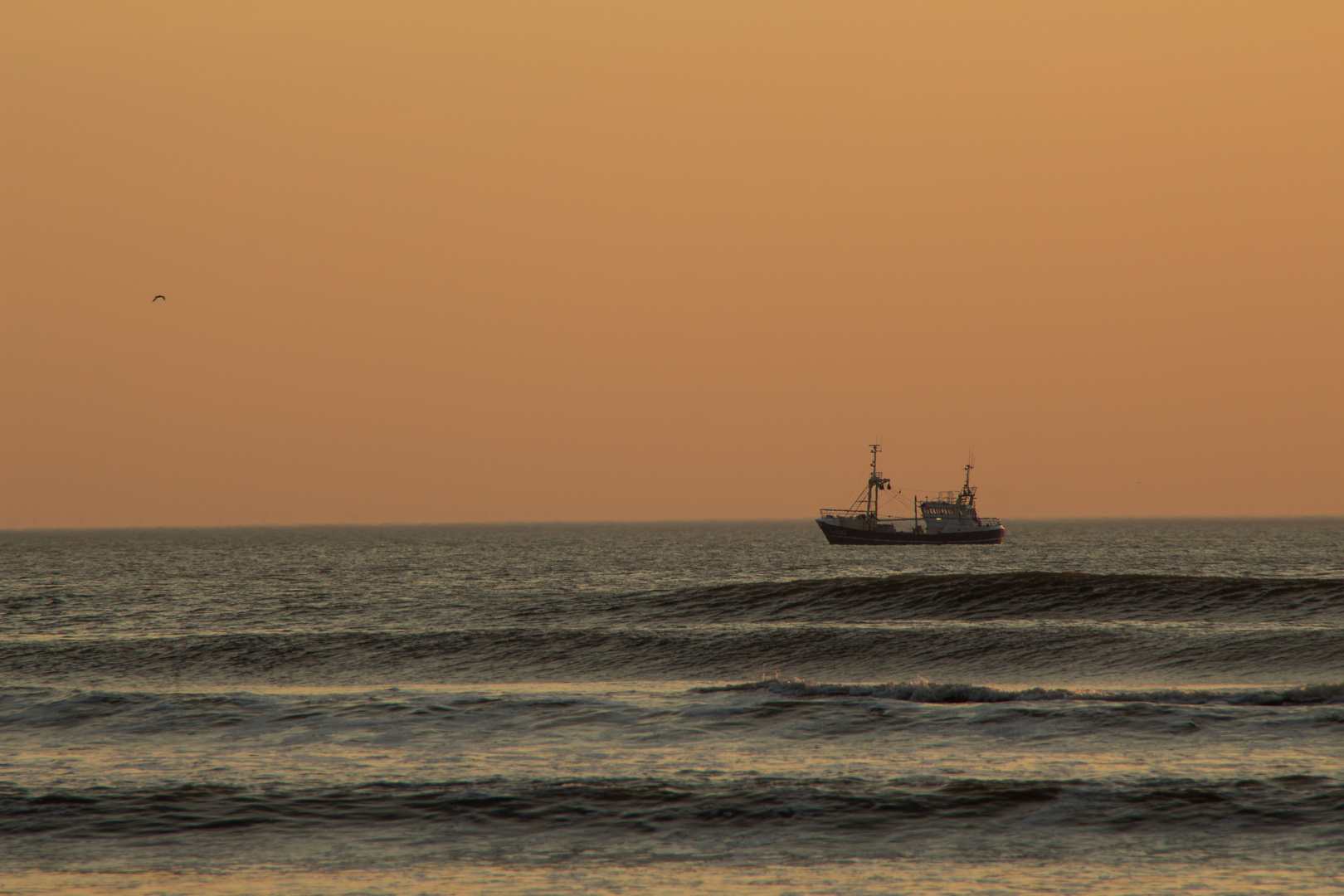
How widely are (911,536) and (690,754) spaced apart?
131 m

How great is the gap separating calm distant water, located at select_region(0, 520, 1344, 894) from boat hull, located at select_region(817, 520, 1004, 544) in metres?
99.3

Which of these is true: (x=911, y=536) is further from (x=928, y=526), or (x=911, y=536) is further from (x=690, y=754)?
(x=690, y=754)

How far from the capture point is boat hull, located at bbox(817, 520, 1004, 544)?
473 ft

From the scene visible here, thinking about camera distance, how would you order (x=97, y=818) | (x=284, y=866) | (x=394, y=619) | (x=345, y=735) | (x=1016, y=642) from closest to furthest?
(x=284, y=866) < (x=97, y=818) < (x=345, y=735) < (x=1016, y=642) < (x=394, y=619)

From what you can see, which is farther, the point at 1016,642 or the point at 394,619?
the point at 394,619

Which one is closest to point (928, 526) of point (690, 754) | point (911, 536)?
point (911, 536)

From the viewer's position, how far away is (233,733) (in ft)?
70.9

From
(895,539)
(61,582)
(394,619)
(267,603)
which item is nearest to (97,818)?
(394,619)

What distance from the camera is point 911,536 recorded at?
146875 millimetres

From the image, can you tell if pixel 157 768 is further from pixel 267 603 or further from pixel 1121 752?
pixel 267 603

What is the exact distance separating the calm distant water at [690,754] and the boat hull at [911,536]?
99300 millimetres

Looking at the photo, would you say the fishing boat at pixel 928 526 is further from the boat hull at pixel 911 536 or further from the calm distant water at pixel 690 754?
the calm distant water at pixel 690 754

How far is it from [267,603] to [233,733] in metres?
38.3

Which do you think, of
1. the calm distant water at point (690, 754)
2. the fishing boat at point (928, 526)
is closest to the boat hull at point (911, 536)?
the fishing boat at point (928, 526)
